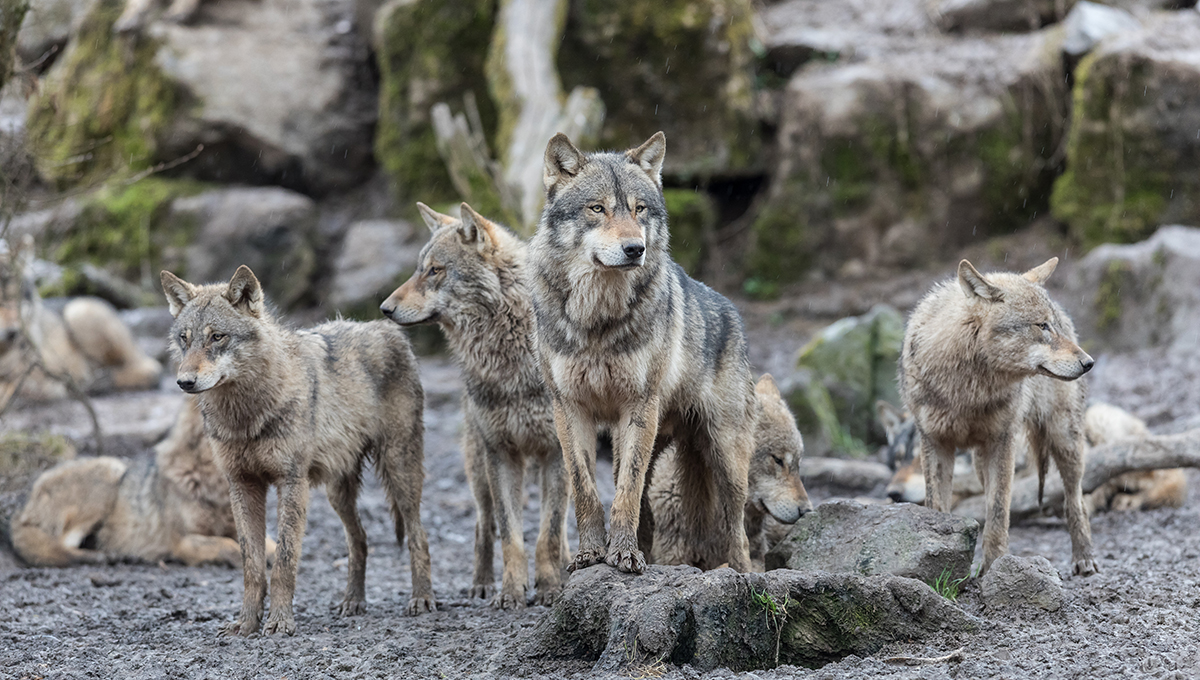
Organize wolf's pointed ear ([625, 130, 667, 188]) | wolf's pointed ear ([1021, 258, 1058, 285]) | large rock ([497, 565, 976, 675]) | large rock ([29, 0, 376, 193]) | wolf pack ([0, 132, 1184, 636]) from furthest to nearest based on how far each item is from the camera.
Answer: large rock ([29, 0, 376, 193]) → wolf's pointed ear ([1021, 258, 1058, 285]) → wolf's pointed ear ([625, 130, 667, 188]) → wolf pack ([0, 132, 1184, 636]) → large rock ([497, 565, 976, 675])

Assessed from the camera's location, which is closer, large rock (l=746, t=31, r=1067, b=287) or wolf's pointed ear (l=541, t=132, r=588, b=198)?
wolf's pointed ear (l=541, t=132, r=588, b=198)

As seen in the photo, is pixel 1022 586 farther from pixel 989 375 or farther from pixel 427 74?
pixel 427 74

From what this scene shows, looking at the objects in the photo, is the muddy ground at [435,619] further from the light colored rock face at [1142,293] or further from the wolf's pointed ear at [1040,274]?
the wolf's pointed ear at [1040,274]

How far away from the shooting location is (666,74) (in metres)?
14.8

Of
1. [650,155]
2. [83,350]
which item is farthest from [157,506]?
[83,350]

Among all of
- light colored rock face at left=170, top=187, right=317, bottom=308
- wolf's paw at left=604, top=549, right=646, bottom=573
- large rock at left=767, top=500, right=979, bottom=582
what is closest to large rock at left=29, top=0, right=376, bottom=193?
light colored rock face at left=170, top=187, right=317, bottom=308

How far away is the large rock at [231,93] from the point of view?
49.9 ft

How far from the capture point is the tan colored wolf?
611 cm

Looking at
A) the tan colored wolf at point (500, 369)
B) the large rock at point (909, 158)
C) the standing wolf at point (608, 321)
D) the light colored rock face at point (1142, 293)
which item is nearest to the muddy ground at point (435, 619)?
the tan colored wolf at point (500, 369)

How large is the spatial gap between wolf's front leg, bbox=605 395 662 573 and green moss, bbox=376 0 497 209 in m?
10.6

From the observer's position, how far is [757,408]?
20.5 feet

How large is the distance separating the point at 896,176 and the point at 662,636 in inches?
453

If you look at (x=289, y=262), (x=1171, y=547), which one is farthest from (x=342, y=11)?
(x=1171, y=547)

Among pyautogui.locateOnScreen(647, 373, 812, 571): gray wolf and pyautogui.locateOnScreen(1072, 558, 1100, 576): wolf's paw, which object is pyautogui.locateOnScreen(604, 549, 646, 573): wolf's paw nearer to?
pyautogui.locateOnScreen(647, 373, 812, 571): gray wolf
